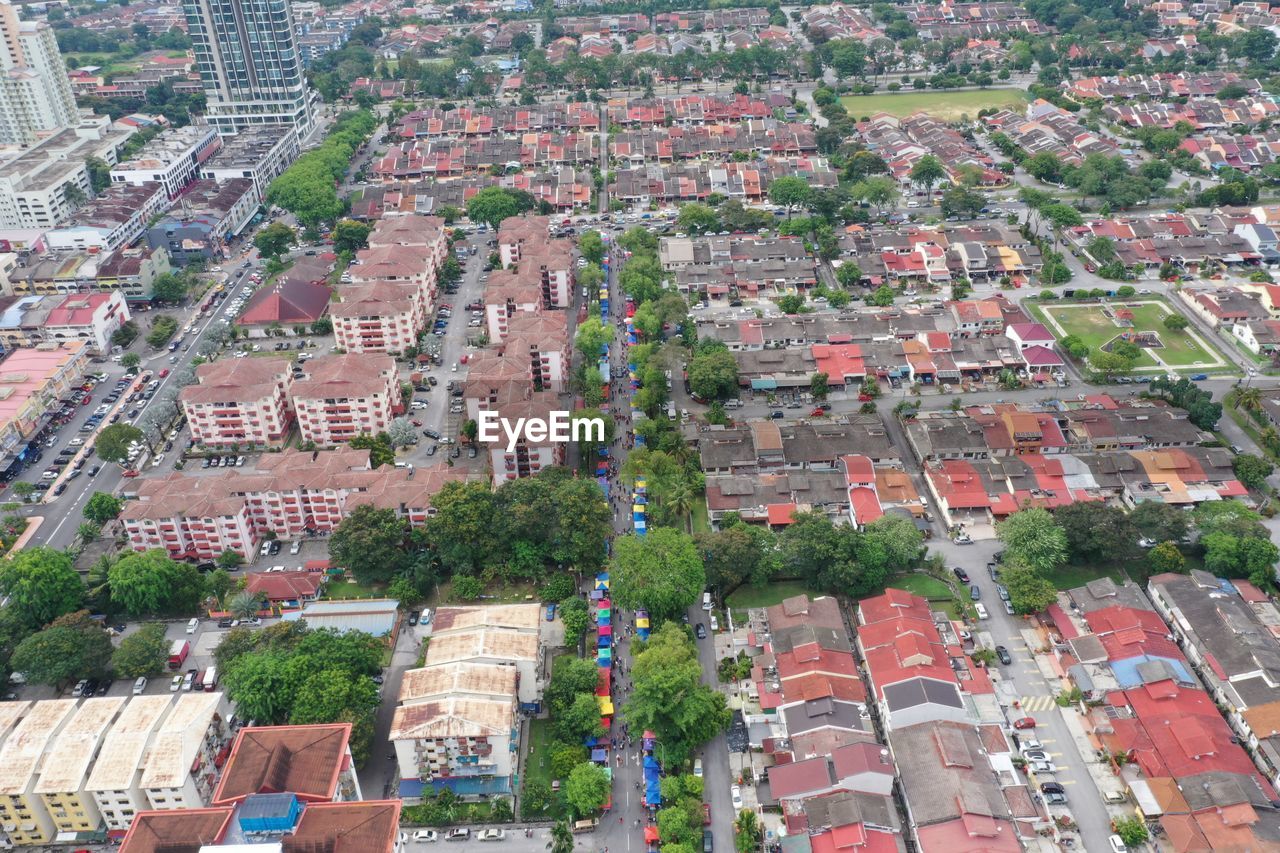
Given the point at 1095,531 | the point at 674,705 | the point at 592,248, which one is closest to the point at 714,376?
the point at 592,248

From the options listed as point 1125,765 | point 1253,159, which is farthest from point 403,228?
point 1253,159

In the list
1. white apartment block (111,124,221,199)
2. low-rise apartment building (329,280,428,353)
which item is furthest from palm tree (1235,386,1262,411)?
white apartment block (111,124,221,199)

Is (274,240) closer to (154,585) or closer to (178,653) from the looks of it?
(154,585)

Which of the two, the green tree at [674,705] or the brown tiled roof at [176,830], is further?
the green tree at [674,705]

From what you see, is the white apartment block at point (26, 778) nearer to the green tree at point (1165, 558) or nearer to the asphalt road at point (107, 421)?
the asphalt road at point (107, 421)

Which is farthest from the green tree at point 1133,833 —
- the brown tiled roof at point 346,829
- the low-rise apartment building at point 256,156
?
the low-rise apartment building at point 256,156

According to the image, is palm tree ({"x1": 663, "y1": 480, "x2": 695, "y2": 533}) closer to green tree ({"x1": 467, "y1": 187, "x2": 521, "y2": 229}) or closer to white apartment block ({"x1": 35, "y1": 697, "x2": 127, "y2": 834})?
white apartment block ({"x1": 35, "y1": 697, "x2": 127, "y2": 834})

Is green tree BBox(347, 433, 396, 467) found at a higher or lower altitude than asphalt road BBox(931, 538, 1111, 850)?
higher

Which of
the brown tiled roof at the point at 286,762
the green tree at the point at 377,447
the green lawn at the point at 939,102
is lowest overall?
the green tree at the point at 377,447
